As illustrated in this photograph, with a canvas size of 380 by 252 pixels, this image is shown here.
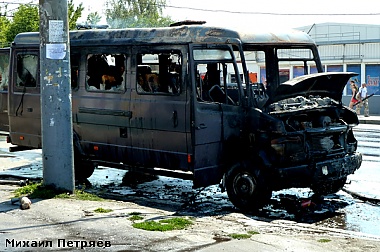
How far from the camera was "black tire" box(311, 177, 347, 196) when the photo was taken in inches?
405

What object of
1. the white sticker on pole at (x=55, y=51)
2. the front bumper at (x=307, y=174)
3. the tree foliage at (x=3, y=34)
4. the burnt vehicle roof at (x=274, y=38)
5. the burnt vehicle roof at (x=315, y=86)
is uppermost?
the tree foliage at (x=3, y=34)

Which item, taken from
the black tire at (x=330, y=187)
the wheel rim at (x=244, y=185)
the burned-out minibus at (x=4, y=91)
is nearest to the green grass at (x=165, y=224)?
the wheel rim at (x=244, y=185)

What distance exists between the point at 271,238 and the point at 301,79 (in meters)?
3.40

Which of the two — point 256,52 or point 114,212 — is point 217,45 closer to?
point 256,52

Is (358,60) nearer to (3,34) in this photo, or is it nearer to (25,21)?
(25,21)

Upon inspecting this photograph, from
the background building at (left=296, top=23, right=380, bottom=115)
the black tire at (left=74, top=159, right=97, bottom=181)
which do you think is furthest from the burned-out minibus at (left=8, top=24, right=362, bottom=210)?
the background building at (left=296, top=23, right=380, bottom=115)

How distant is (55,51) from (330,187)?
4735 millimetres

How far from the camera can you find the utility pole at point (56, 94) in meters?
9.38

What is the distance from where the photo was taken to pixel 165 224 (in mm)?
7766

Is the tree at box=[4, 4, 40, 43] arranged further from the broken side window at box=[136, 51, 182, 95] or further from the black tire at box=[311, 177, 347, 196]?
the black tire at box=[311, 177, 347, 196]

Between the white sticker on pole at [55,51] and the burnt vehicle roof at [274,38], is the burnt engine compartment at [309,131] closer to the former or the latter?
the burnt vehicle roof at [274,38]

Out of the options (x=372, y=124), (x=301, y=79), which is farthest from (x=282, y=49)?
(x=372, y=124)

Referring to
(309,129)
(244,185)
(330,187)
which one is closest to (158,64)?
(244,185)

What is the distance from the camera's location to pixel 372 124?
2756 cm
